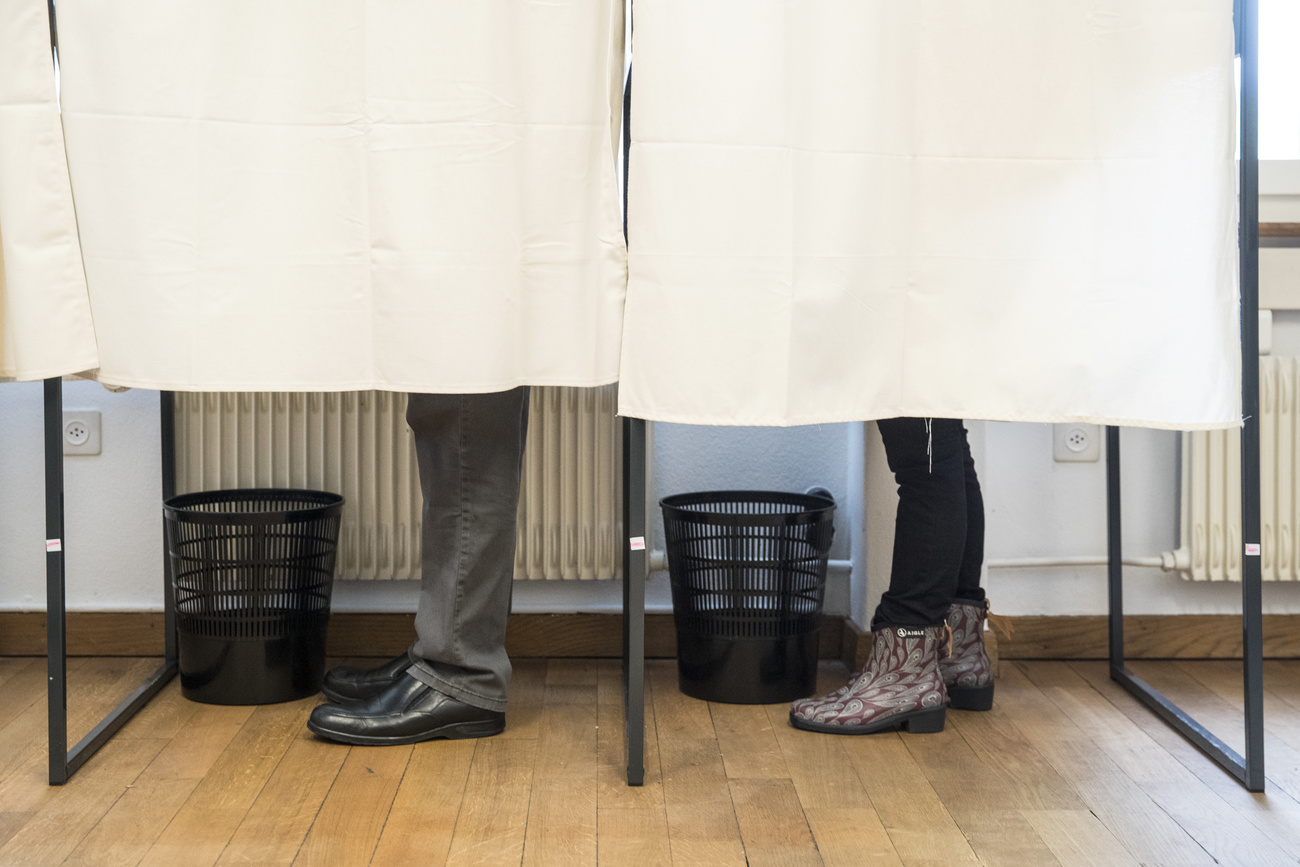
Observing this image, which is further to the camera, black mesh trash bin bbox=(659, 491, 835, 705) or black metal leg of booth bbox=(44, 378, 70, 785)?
black mesh trash bin bbox=(659, 491, 835, 705)

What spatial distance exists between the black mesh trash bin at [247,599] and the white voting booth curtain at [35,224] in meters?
0.38

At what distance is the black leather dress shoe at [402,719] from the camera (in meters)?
1.39

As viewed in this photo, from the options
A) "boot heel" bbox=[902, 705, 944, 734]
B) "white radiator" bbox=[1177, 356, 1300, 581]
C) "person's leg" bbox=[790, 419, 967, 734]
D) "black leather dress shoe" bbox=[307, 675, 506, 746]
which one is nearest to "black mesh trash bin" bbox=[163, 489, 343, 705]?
"black leather dress shoe" bbox=[307, 675, 506, 746]

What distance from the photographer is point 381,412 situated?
1781 millimetres

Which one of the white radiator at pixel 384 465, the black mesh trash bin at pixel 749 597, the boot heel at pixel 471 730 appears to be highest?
the white radiator at pixel 384 465

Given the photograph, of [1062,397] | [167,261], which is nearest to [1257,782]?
[1062,397]

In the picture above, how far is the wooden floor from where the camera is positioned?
112cm

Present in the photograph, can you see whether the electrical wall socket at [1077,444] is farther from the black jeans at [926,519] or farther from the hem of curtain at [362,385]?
the hem of curtain at [362,385]

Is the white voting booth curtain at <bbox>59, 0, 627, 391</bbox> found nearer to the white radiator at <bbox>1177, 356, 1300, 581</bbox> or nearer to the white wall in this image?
the white wall

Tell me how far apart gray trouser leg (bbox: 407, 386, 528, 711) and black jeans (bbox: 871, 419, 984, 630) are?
1.79ft

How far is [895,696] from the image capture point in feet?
4.78

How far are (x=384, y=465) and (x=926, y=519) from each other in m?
0.92

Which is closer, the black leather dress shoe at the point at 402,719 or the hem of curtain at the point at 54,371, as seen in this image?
the hem of curtain at the point at 54,371

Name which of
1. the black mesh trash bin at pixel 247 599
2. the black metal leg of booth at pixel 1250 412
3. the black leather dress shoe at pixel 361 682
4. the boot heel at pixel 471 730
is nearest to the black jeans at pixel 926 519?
the black metal leg of booth at pixel 1250 412
